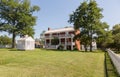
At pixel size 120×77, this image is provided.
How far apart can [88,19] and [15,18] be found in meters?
19.1

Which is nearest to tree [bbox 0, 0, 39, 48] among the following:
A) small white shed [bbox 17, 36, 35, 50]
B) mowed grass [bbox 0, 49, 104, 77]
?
small white shed [bbox 17, 36, 35, 50]

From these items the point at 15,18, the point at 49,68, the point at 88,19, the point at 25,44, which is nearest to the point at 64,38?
the point at 88,19

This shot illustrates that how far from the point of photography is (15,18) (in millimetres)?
47438

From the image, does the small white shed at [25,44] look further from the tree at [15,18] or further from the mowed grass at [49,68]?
the mowed grass at [49,68]

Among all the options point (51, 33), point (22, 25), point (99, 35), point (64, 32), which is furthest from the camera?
point (51, 33)

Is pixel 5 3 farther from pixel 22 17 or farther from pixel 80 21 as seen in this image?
pixel 80 21

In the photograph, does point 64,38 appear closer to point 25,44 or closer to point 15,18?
point 15,18

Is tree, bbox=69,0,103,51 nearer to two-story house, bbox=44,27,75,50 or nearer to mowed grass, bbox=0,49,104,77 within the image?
two-story house, bbox=44,27,75,50

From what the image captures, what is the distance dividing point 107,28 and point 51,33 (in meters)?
28.5

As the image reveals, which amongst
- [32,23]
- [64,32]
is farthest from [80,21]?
[64,32]

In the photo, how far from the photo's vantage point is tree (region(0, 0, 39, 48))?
4672 cm

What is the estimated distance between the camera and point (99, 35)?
1768 inches

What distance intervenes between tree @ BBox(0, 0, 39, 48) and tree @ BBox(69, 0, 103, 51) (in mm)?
12389

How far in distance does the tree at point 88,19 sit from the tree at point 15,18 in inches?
488
